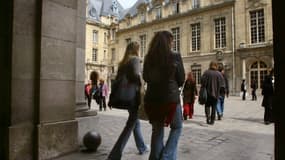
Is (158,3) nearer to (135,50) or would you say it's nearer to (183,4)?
(183,4)

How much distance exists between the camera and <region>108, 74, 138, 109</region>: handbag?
3.66m

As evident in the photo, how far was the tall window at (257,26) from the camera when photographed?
90.0ft

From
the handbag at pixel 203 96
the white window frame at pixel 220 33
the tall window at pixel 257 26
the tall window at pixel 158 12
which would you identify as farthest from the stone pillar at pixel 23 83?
the tall window at pixel 158 12

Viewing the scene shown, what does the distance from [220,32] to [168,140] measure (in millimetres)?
29346

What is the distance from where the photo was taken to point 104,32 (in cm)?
5062

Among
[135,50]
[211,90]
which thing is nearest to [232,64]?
[211,90]

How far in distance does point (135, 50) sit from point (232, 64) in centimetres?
2685

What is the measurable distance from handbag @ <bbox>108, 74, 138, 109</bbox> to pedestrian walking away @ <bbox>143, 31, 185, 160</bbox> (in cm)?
39

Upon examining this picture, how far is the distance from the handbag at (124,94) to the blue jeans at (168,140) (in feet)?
1.84

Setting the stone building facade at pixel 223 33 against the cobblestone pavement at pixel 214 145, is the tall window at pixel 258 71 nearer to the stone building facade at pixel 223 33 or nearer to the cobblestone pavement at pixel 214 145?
the stone building facade at pixel 223 33

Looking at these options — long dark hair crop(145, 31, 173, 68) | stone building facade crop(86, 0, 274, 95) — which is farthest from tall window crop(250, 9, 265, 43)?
long dark hair crop(145, 31, 173, 68)

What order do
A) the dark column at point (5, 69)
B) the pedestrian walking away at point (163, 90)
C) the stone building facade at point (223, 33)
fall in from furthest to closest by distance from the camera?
the stone building facade at point (223, 33) → the dark column at point (5, 69) → the pedestrian walking away at point (163, 90)

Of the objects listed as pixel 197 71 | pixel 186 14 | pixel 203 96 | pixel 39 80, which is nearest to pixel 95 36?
pixel 186 14

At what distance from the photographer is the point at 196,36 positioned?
32.7m
